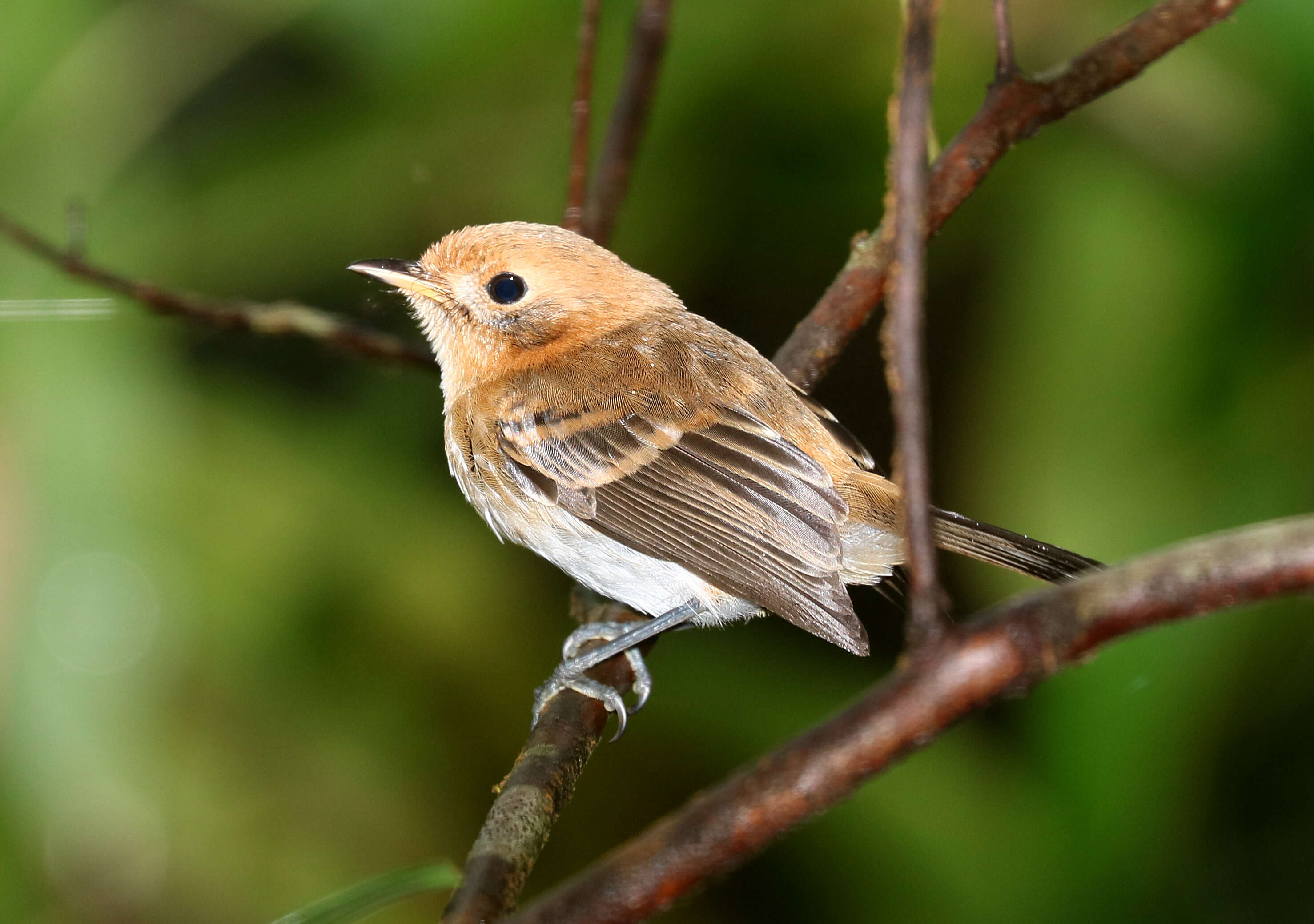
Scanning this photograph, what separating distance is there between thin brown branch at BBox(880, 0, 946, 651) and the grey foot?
4.34 ft

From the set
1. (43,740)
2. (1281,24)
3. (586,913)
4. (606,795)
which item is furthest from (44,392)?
(1281,24)

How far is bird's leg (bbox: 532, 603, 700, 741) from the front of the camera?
2.51 m

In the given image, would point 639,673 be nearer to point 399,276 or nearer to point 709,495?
point 709,495

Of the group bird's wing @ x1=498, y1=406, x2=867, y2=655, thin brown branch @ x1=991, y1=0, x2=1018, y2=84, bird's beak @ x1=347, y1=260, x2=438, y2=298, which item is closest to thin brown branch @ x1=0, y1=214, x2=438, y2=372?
bird's beak @ x1=347, y1=260, x2=438, y2=298

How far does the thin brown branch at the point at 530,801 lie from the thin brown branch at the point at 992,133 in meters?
0.93

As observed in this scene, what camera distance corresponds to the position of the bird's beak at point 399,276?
122 inches

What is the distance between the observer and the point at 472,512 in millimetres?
4219

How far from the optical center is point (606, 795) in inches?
164

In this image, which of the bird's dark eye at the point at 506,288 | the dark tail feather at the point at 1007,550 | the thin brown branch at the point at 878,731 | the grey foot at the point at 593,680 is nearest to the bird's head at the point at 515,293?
the bird's dark eye at the point at 506,288

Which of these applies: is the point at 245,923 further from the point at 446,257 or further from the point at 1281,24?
the point at 1281,24

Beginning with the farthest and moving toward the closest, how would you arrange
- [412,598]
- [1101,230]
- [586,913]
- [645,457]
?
[412,598]
[1101,230]
[645,457]
[586,913]

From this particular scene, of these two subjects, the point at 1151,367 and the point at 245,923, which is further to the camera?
the point at 245,923

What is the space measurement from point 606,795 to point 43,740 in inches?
70.2

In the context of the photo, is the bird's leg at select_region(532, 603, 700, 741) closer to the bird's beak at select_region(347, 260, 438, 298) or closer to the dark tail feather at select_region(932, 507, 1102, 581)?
the dark tail feather at select_region(932, 507, 1102, 581)
